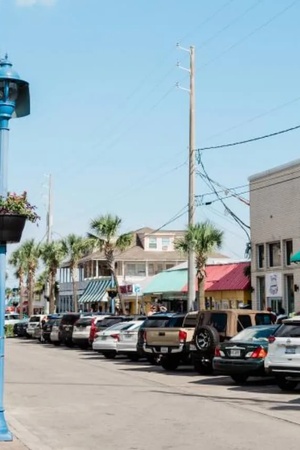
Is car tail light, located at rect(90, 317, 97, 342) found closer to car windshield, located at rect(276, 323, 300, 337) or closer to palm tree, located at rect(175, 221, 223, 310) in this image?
palm tree, located at rect(175, 221, 223, 310)

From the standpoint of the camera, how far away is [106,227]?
1954 inches

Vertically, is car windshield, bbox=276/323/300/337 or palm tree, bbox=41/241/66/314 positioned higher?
palm tree, bbox=41/241/66/314

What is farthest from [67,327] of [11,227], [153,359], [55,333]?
[11,227]

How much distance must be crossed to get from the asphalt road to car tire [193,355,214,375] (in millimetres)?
269

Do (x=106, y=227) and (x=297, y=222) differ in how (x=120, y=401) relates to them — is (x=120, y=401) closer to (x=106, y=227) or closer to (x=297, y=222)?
(x=297, y=222)

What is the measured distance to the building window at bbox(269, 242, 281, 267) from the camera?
118 feet

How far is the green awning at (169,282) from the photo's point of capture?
160ft

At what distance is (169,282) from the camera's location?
50.3 meters

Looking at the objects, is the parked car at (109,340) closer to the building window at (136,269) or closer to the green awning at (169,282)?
the green awning at (169,282)


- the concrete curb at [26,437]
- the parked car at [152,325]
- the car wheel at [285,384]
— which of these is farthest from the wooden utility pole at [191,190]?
the concrete curb at [26,437]

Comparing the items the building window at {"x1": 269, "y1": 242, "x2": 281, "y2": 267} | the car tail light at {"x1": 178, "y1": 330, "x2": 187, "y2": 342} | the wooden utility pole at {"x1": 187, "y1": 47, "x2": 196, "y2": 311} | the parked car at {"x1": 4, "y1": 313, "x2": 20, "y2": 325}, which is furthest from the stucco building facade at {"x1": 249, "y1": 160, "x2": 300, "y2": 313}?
the parked car at {"x1": 4, "y1": 313, "x2": 20, "y2": 325}

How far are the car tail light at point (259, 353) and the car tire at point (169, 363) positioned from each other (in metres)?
5.23

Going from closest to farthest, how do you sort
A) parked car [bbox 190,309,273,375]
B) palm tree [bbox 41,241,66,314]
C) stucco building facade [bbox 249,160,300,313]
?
parked car [bbox 190,309,273,375], stucco building facade [bbox 249,160,300,313], palm tree [bbox 41,241,66,314]

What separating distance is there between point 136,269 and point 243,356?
5114 cm
